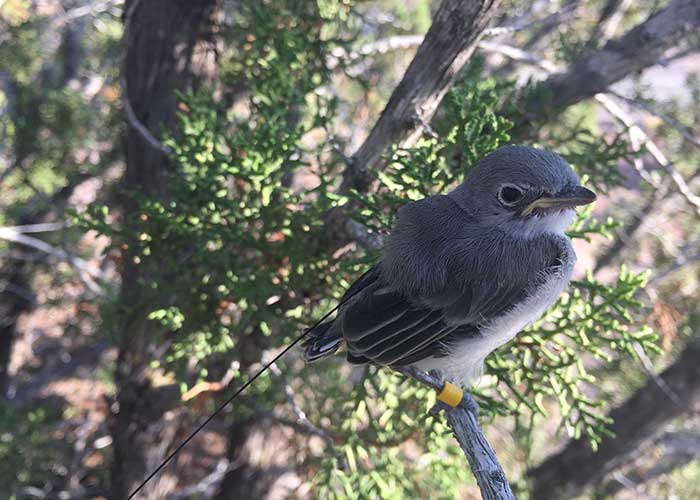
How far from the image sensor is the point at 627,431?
17.1 feet

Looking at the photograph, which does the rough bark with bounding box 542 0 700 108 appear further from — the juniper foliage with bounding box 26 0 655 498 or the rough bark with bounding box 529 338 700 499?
the rough bark with bounding box 529 338 700 499

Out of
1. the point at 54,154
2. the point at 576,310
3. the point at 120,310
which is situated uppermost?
the point at 576,310

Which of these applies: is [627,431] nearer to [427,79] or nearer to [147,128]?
[427,79]

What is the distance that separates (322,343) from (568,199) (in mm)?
1009

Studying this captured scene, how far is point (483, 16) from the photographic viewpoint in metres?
2.26

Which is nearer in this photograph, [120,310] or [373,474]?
[373,474]

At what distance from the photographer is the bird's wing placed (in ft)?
7.23

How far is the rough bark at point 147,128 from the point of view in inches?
144

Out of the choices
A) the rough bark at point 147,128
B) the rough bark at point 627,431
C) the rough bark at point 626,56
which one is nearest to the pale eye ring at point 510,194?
the rough bark at point 626,56

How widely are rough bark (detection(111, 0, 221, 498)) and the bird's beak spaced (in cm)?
231

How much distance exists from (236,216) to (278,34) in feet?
3.18

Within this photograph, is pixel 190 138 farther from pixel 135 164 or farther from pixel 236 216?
pixel 135 164

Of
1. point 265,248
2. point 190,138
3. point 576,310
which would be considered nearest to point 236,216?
point 265,248

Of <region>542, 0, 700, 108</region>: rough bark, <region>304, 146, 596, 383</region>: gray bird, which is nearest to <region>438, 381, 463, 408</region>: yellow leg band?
<region>304, 146, 596, 383</region>: gray bird
